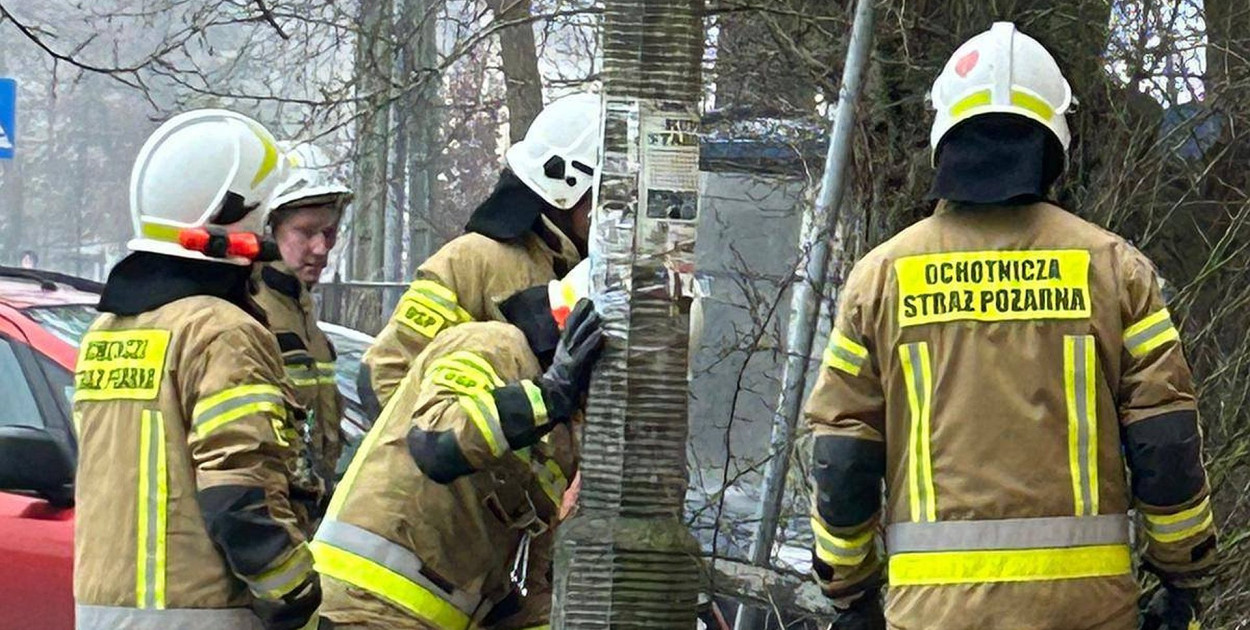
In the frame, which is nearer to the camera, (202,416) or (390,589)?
(202,416)

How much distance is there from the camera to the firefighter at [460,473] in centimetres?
385

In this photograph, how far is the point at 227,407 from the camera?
12.0ft

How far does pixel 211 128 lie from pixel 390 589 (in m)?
1.03

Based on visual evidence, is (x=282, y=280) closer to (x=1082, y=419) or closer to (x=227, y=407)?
(x=227, y=407)

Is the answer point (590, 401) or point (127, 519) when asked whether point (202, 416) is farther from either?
point (590, 401)

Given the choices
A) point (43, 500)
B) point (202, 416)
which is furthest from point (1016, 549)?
point (43, 500)

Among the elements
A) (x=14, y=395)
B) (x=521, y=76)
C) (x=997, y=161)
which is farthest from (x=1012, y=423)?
(x=521, y=76)

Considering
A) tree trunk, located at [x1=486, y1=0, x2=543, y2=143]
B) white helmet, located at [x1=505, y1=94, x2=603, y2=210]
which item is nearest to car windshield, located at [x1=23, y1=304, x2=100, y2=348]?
white helmet, located at [x1=505, y1=94, x2=603, y2=210]

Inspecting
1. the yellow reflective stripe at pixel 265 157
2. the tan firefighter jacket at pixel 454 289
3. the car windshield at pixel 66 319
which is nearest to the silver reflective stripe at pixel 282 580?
the yellow reflective stripe at pixel 265 157

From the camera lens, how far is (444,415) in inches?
153

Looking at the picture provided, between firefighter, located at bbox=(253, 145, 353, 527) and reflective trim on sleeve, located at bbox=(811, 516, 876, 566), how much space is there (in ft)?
6.19

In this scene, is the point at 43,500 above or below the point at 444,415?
below

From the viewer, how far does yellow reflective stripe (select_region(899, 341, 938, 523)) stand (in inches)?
145

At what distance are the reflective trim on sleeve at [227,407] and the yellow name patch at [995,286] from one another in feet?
4.04
